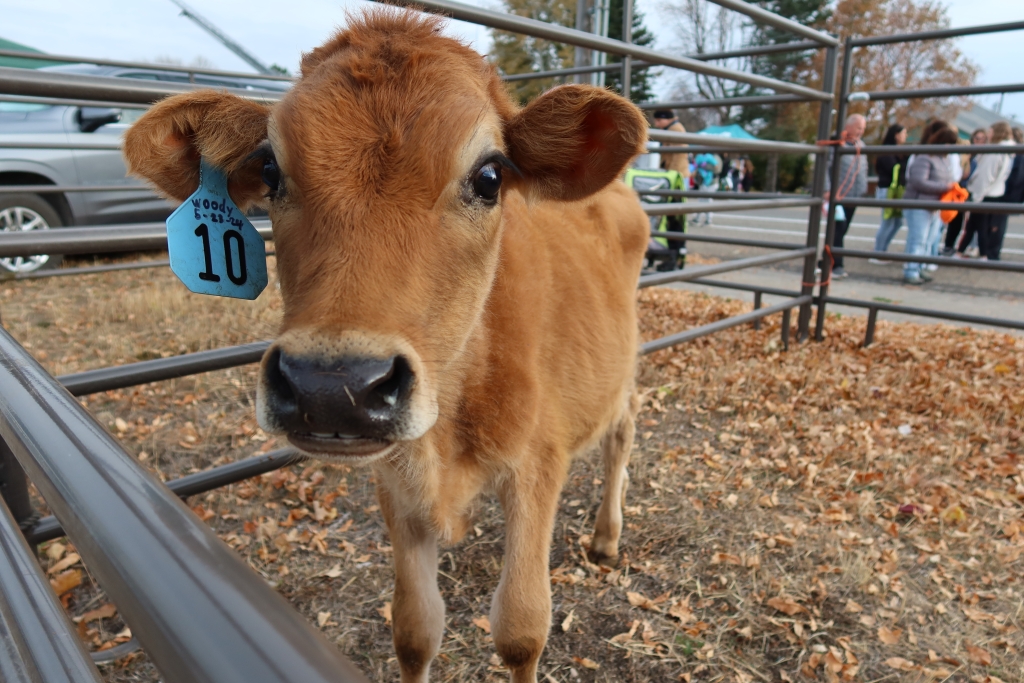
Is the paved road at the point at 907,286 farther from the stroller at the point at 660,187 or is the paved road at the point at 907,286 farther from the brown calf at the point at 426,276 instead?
the brown calf at the point at 426,276

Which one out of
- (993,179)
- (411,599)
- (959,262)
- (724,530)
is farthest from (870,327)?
(411,599)

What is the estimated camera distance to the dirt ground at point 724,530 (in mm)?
2615

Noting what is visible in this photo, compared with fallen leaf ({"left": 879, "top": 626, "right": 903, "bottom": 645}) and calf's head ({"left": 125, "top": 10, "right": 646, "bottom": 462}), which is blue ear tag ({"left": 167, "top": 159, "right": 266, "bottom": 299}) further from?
fallen leaf ({"left": 879, "top": 626, "right": 903, "bottom": 645})

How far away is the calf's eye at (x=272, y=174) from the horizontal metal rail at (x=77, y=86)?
0.39 m

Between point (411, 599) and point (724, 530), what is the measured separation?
6.05 feet

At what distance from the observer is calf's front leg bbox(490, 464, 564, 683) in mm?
2096

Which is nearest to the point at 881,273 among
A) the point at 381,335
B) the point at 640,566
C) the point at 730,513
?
the point at 730,513

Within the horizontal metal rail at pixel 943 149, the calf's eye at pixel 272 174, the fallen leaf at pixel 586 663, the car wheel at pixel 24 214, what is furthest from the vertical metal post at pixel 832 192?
the car wheel at pixel 24 214

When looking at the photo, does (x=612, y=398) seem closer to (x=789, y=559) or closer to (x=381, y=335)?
(x=789, y=559)

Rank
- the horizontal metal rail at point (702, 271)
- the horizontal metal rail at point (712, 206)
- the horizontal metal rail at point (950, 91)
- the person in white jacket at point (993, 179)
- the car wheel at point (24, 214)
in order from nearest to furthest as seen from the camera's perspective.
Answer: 1. the horizontal metal rail at point (712, 206)
2. the horizontal metal rail at point (702, 271)
3. the horizontal metal rail at point (950, 91)
4. the car wheel at point (24, 214)
5. the person in white jacket at point (993, 179)

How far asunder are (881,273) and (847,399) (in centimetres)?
670

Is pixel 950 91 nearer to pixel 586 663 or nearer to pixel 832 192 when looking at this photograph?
pixel 832 192

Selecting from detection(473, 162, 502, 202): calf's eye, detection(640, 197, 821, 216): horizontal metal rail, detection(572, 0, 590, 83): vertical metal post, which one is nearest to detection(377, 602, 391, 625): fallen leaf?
detection(473, 162, 502, 202): calf's eye

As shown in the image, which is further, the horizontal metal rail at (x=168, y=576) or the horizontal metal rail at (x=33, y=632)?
the horizontal metal rail at (x=33, y=632)
